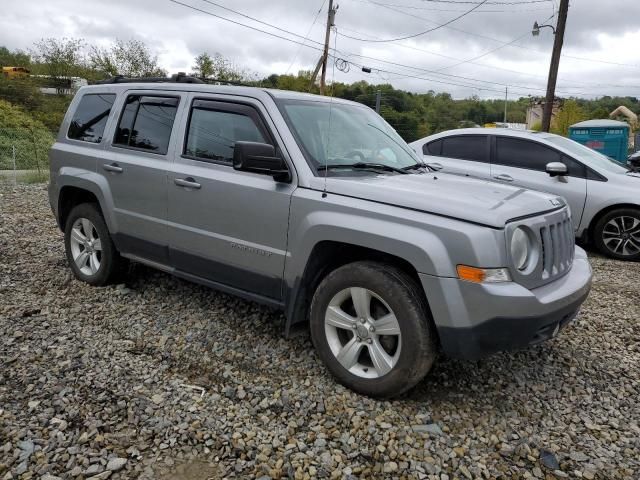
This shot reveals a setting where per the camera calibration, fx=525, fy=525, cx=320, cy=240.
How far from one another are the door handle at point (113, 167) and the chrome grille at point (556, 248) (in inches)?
128

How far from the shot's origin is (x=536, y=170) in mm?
7098

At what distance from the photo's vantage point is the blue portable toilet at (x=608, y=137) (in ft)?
48.7

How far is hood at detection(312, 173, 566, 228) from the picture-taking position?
2.76 meters

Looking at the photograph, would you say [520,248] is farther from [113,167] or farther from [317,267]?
[113,167]

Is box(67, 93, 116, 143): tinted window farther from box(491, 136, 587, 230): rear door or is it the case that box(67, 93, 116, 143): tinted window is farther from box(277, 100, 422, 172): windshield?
box(491, 136, 587, 230): rear door

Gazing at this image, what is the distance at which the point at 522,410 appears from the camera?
10.1 ft

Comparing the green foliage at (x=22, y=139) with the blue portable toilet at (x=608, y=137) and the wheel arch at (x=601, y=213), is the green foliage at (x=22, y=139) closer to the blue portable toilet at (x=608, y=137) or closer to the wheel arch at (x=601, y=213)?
the blue portable toilet at (x=608, y=137)

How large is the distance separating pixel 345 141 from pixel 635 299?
3419mm

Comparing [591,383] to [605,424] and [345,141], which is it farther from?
[345,141]

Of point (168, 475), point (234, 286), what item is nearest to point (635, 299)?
point (234, 286)

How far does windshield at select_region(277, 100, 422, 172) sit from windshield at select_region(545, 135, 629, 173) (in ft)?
12.8

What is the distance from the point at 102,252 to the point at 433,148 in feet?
16.5

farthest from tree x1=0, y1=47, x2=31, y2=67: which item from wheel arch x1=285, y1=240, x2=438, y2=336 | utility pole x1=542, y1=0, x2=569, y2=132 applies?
wheel arch x1=285, y1=240, x2=438, y2=336

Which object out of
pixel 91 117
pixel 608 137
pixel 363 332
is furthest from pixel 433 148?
pixel 608 137
